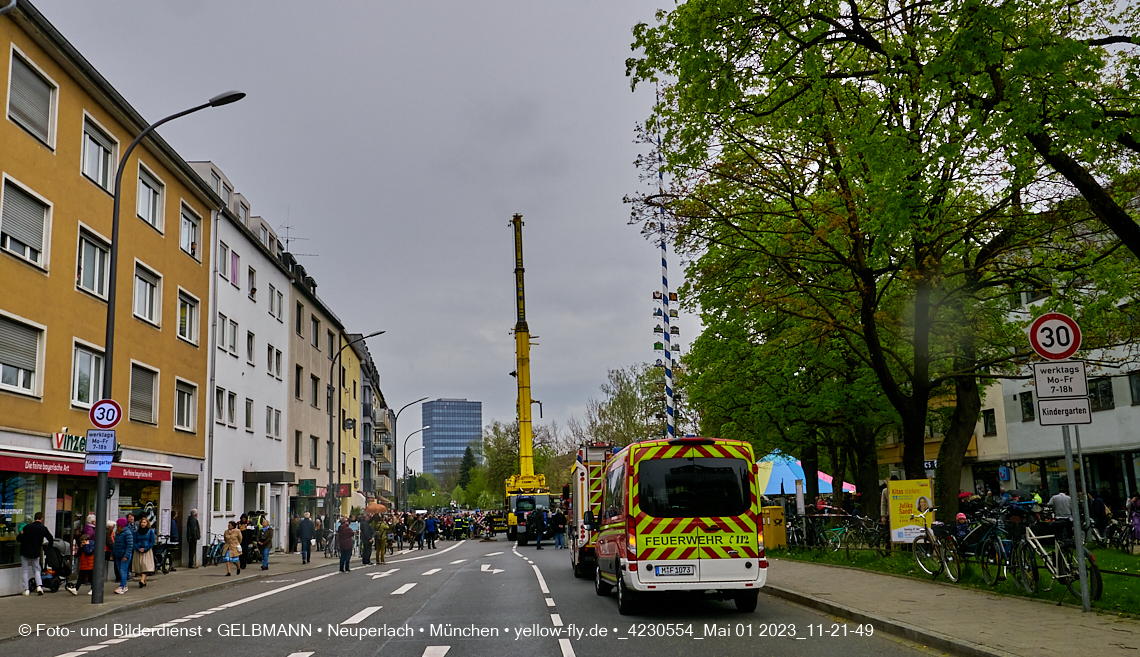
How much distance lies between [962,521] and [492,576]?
10802 millimetres

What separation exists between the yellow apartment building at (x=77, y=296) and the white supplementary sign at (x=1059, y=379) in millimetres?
18173

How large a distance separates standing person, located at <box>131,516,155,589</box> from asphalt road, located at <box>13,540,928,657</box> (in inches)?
133

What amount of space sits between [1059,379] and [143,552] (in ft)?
62.1

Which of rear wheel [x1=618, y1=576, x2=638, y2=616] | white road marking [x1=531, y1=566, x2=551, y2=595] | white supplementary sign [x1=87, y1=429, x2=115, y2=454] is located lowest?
white road marking [x1=531, y1=566, x2=551, y2=595]

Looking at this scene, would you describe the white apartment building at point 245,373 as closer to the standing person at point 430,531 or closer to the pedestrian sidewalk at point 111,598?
the pedestrian sidewalk at point 111,598

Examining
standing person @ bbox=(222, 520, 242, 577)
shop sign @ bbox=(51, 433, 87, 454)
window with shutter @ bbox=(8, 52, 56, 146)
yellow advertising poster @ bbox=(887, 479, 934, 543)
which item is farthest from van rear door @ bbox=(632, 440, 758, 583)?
window with shutter @ bbox=(8, 52, 56, 146)

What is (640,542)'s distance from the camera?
43.8 ft

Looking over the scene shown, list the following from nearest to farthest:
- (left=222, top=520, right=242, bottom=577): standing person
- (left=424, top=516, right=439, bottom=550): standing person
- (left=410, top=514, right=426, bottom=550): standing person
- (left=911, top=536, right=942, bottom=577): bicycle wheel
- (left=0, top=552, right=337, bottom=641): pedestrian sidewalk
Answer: (left=0, top=552, right=337, bottom=641): pedestrian sidewalk, (left=911, top=536, right=942, bottom=577): bicycle wheel, (left=222, top=520, right=242, bottom=577): standing person, (left=424, top=516, right=439, bottom=550): standing person, (left=410, top=514, right=426, bottom=550): standing person

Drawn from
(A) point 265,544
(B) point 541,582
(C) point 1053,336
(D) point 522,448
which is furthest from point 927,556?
(D) point 522,448

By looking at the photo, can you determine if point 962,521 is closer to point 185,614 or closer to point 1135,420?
point 185,614

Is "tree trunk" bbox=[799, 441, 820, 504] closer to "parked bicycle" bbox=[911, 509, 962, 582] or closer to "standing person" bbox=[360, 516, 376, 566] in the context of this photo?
"standing person" bbox=[360, 516, 376, 566]

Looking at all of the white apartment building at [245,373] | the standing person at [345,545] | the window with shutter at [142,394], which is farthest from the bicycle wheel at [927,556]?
the white apartment building at [245,373]

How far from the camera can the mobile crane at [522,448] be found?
139 ft

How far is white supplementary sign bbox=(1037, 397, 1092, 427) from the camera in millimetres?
11188
